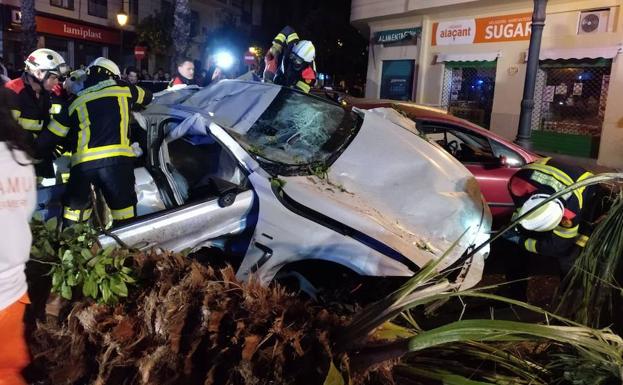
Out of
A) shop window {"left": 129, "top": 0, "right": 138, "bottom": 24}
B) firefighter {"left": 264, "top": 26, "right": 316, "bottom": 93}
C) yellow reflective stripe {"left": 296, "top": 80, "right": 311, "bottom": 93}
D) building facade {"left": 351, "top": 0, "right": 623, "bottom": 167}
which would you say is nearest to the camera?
yellow reflective stripe {"left": 296, "top": 80, "right": 311, "bottom": 93}

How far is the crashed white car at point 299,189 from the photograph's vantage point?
120 inches

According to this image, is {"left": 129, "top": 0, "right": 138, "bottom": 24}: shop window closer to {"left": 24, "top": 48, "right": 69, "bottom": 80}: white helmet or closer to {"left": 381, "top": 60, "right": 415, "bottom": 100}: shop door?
{"left": 381, "top": 60, "right": 415, "bottom": 100}: shop door

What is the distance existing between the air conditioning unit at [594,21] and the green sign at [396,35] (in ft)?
16.8

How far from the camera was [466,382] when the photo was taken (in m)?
1.61

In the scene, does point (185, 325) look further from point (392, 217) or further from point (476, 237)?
point (476, 237)

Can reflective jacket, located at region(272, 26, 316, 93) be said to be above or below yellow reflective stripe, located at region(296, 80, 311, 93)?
above

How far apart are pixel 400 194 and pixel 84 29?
25.3 metres

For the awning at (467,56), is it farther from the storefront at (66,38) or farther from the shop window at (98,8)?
the shop window at (98,8)

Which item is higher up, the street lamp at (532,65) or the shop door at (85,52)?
the shop door at (85,52)

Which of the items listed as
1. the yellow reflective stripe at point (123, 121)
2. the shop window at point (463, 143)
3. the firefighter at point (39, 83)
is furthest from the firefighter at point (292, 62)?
the yellow reflective stripe at point (123, 121)

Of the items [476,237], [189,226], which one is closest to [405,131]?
[476,237]

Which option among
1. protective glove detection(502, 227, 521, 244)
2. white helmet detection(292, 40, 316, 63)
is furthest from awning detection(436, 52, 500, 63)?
protective glove detection(502, 227, 521, 244)

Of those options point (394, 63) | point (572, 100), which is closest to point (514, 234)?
point (572, 100)

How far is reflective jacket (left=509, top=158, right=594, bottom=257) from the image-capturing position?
3188 mm
